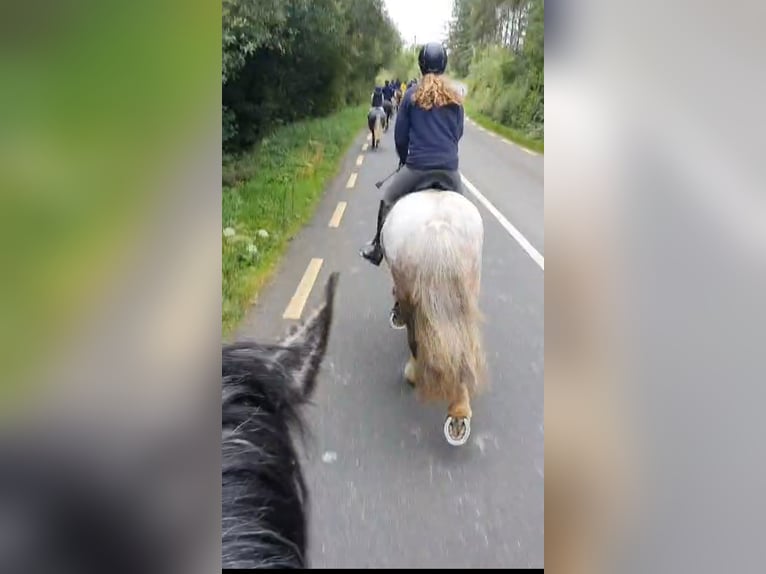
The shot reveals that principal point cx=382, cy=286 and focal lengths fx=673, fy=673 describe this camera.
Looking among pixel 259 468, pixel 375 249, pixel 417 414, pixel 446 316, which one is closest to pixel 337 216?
pixel 375 249

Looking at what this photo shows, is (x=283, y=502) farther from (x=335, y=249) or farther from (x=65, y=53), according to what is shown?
(x=65, y=53)

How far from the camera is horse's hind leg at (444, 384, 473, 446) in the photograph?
1.58 meters

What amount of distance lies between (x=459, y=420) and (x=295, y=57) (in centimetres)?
94

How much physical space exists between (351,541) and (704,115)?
1123mm

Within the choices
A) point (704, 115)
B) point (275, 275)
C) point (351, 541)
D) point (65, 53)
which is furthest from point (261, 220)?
point (704, 115)

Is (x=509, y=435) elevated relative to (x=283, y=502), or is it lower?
elevated

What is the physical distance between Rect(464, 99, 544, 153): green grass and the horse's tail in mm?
249

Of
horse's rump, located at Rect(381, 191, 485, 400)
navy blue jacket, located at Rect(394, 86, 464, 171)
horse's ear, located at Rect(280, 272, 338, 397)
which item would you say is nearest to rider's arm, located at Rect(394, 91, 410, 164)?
navy blue jacket, located at Rect(394, 86, 464, 171)

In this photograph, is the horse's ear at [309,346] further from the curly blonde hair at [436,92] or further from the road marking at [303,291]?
the curly blonde hair at [436,92]

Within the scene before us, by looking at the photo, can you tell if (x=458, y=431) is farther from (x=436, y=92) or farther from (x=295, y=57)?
(x=295, y=57)

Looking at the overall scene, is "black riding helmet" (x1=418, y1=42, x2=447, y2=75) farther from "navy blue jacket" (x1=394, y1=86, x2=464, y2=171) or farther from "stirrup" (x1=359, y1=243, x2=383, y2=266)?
"stirrup" (x1=359, y1=243, x2=383, y2=266)

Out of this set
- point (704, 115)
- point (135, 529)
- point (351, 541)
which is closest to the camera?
point (704, 115)

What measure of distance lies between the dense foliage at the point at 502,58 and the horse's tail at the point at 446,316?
12.0 inches

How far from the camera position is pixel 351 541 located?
58.9 inches
